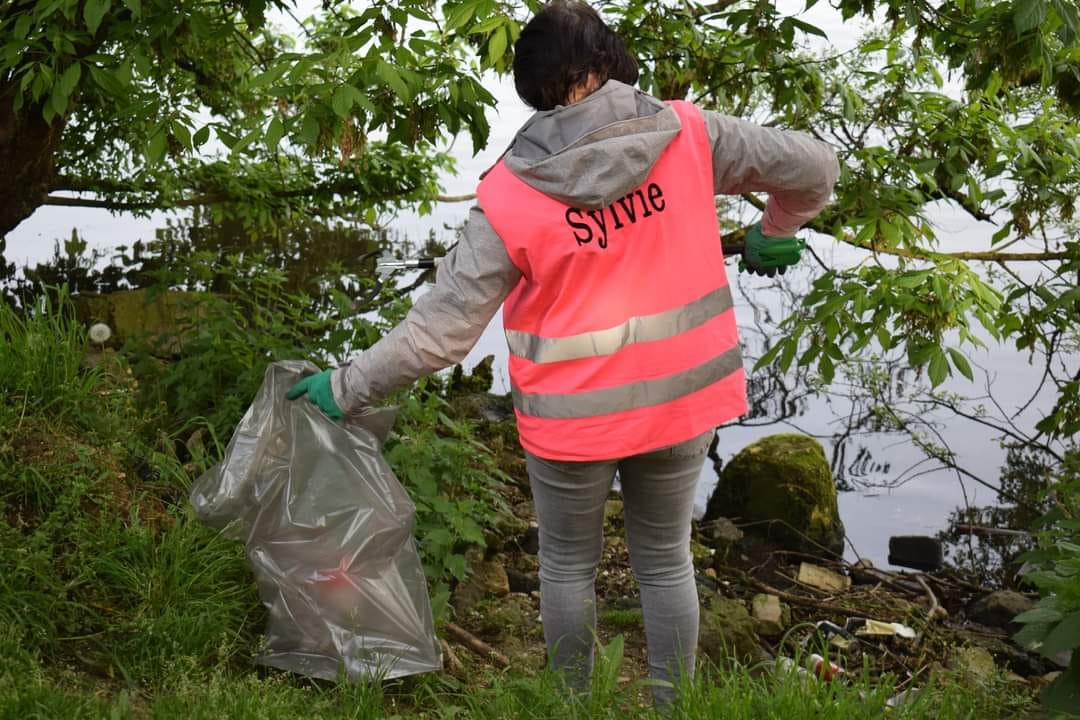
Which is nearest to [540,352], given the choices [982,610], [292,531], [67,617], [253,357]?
[292,531]

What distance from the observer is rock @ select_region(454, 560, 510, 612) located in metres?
3.47

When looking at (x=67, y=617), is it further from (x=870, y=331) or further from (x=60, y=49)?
(x=870, y=331)

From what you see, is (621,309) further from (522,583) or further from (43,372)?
(43,372)

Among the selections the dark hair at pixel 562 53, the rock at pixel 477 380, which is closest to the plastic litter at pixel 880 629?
the dark hair at pixel 562 53

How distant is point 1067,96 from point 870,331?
940 millimetres

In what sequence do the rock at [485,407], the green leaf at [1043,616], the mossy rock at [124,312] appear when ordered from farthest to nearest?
1. the mossy rock at [124,312]
2. the rock at [485,407]
3. the green leaf at [1043,616]

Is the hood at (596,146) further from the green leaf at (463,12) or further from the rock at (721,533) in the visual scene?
the rock at (721,533)

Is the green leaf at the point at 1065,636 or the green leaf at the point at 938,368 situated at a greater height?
the green leaf at the point at 938,368

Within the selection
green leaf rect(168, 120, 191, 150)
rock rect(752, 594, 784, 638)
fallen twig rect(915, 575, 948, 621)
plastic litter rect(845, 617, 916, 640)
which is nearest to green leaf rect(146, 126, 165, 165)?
green leaf rect(168, 120, 191, 150)

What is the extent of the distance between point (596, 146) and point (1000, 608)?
3.06 metres

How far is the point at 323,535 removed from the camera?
2.61 metres

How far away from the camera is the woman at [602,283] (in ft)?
6.66

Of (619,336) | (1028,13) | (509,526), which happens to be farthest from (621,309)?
(509,526)

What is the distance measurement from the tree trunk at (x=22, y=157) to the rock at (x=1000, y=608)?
14.0 ft
